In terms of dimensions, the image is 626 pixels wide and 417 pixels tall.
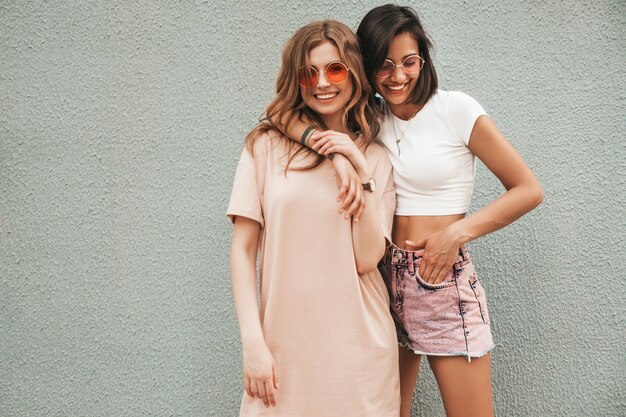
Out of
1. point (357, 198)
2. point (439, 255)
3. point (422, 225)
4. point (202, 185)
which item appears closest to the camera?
point (357, 198)

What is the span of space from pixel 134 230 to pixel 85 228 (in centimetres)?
24

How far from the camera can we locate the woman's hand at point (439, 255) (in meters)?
1.70

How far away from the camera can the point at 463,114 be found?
1748 mm

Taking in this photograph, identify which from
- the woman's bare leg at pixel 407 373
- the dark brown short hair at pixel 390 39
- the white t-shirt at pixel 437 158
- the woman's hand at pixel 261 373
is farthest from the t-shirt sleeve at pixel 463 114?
the woman's hand at pixel 261 373

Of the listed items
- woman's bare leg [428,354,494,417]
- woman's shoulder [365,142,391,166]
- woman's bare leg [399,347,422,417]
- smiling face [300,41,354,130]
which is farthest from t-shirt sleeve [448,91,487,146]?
woman's bare leg [399,347,422,417]

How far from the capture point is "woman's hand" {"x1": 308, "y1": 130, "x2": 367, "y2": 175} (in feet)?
5.43

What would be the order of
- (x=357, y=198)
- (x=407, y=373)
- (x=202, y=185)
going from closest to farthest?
(x=357, y=198), (x=407, y=373), (x=202, y=185)

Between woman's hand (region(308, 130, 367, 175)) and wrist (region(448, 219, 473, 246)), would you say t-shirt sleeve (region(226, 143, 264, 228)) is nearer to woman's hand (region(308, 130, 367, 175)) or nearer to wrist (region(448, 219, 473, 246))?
woman's hand (region(308, 130, 367, 175))

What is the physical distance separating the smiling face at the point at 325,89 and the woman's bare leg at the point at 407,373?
985 mm

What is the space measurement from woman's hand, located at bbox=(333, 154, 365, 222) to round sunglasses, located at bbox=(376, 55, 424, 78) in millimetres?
361

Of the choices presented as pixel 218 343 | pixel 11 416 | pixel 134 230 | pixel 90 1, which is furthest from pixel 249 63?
pixel 11 416

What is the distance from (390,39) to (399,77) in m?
0.13

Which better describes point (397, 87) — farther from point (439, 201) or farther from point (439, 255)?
point (439, 255)

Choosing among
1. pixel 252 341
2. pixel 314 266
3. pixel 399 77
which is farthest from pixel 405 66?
pixel 252 341
